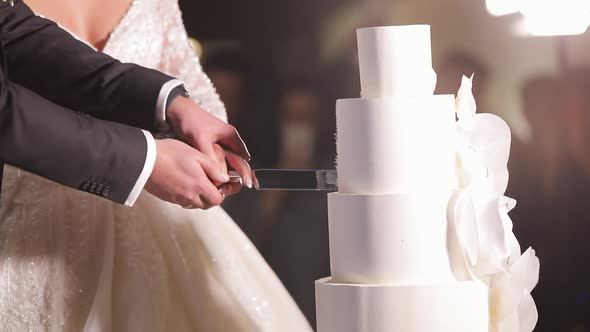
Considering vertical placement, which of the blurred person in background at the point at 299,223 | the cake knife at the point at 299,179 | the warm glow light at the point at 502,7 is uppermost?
the warm glow light at the point at 502,7

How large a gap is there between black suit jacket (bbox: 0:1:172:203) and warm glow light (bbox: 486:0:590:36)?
5.46ft

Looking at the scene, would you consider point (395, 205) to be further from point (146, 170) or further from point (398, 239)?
point (146, 170)

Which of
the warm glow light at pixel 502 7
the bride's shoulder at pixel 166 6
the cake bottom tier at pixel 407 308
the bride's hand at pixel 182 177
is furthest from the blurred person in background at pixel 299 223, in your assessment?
the cake bottom tier at pixel 407 308

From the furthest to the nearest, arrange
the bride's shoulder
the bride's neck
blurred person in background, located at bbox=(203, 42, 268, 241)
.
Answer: blurred person in background, located at bbox=(203, 42, 268, 241), the bride's shoulder, the bride's neck

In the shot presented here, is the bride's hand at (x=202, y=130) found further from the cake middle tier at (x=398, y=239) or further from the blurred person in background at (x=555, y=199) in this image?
the blurred person in background at (x=555, y=199)

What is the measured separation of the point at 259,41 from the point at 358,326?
185 cm

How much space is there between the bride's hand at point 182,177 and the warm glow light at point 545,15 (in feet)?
5.83

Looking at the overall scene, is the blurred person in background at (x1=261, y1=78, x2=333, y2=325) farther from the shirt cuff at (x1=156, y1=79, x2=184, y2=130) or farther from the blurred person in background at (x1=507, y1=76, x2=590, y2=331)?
the shirt cuff at (x1=156, y1=79, x2=184, y2=130)

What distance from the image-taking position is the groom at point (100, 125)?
909mm

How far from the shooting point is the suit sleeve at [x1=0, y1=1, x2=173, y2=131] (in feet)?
3.65

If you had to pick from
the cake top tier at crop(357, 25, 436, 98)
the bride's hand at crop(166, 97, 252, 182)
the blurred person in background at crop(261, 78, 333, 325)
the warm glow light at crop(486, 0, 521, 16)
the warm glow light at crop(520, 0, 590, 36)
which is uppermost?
the warm glow light at crop(486, 0, 521, 16)

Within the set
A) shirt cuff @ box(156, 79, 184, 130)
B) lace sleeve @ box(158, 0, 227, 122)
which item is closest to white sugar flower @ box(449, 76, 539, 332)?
shirt cuff @ box(156, 79, 184, 130)

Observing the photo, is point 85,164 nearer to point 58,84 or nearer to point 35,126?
point 35,126

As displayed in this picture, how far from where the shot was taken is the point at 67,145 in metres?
0.91
